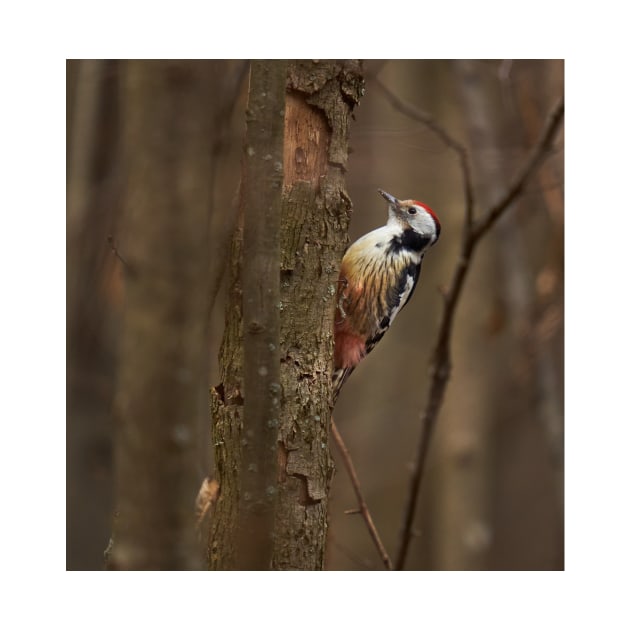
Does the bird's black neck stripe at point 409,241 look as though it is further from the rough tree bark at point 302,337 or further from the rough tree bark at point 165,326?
the rough tree bark at point 165,326

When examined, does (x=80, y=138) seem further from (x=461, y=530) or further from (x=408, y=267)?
(x=461, y=530)

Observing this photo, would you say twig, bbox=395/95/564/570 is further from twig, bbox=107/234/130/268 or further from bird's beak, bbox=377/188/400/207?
twig, bbox=107/234/130/268

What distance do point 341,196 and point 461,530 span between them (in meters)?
2.39

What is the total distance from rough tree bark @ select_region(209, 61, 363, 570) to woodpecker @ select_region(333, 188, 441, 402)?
0.28m

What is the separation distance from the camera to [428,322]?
4367 millimetres

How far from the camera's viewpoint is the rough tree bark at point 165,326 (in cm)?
143

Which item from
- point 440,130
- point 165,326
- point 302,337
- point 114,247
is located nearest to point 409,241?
point 440,130

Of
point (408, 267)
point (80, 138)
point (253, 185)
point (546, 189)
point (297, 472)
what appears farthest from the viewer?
point (546, 189)

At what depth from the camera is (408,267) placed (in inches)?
101

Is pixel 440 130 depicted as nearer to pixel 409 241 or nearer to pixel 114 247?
pixel 409 241

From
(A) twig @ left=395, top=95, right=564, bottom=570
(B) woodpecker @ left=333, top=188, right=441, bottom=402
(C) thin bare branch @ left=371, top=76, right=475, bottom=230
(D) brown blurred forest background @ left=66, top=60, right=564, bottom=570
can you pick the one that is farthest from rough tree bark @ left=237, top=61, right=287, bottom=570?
(A) twig @ left=395, top=95, right=564, bottom=570

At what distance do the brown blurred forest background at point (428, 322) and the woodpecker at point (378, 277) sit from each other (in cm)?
7

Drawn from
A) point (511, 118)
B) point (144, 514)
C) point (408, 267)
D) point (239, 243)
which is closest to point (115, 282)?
point (239, 243)

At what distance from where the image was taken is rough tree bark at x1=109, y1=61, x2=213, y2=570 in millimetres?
1429
